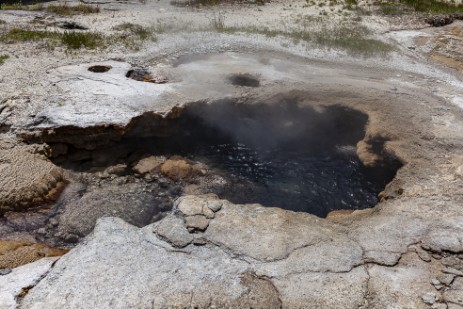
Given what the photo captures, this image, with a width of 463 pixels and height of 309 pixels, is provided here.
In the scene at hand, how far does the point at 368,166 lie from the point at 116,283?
18.4ft

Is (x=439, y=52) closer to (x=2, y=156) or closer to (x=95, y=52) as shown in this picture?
(x=95, y=52)

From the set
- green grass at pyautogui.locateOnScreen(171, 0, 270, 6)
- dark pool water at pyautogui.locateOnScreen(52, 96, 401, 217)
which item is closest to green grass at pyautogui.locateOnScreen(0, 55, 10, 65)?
dark pool water at pyautogui.locateOnScreen(52, 96, 401, 217)

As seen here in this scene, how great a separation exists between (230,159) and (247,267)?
13.6 ft

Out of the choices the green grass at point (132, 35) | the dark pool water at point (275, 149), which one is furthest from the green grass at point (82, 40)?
the dark pool water at point (275, 149)

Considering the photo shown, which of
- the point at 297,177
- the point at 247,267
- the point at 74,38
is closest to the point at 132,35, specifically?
the point at 74,38

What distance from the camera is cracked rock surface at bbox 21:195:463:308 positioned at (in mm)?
4301

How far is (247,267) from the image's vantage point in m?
4.66

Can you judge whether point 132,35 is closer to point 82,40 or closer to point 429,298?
point 82,40

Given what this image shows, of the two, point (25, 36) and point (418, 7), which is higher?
point (418, 7)

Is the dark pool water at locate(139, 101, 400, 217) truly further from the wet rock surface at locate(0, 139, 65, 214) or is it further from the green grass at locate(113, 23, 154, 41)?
the green grass at locate(113, 23, 154, 41)

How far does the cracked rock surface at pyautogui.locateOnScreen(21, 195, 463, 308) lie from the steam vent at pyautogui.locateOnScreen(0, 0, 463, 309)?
2 cm

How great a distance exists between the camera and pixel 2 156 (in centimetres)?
699

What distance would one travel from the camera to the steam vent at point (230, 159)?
14.9ft

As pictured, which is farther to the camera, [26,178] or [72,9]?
A: [72,9]
